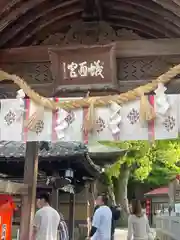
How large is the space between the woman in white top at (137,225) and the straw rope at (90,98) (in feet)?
12.5

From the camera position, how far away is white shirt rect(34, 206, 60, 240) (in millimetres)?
6934

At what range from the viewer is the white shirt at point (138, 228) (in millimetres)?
7039

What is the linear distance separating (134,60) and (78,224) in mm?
12069

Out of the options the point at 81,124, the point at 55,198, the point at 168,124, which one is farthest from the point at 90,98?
the point at 55,198

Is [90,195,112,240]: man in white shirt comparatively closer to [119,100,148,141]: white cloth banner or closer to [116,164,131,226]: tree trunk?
[119,100,148,141]: white cloth banner

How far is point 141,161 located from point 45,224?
15363 millimetres

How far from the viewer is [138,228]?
23.1ft

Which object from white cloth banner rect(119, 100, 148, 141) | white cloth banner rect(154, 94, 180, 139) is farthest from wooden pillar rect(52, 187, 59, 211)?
white cloth banner rect(154, 94, 180, 139)

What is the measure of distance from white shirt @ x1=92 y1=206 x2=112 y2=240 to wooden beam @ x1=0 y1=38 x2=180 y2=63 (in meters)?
4.36

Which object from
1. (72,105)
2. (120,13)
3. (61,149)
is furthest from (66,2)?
(61,149)

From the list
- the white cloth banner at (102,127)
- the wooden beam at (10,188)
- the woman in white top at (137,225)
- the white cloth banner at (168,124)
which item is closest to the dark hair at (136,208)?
the woman in white top at (137,225)

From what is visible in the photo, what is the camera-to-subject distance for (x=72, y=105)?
160 inches

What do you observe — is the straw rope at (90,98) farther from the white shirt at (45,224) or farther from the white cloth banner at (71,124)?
the white shirt at (45,224)

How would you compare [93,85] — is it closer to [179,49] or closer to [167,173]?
[179,49]
